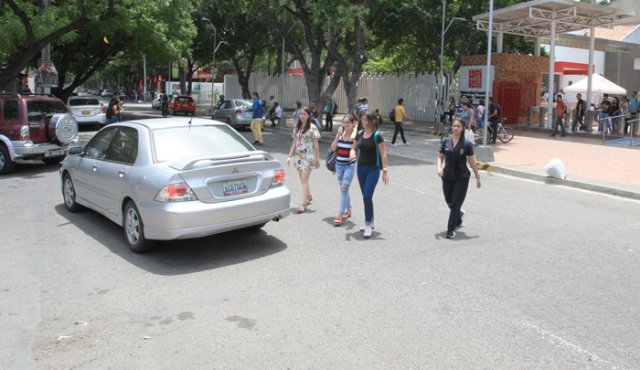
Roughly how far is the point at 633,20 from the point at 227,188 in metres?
24.7

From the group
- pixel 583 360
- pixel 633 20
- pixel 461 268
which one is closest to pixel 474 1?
pixel 633 20

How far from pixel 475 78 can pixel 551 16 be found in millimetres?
3816

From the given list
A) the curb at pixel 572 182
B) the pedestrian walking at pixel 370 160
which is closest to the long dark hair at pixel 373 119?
the pedestrian walking at pixel 370 160

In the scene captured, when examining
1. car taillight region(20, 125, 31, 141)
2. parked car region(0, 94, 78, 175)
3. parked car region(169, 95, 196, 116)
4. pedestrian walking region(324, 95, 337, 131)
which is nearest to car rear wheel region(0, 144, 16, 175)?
parked car region(0, 94, 78, 175)

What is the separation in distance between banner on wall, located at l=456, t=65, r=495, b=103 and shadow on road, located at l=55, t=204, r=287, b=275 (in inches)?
770

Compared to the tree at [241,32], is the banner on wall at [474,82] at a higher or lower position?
lower

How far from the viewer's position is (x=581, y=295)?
5.23 m

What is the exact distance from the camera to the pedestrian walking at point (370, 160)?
726cm

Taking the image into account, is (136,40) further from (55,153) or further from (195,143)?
(195,143)

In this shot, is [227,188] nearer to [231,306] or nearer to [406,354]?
[231,306]

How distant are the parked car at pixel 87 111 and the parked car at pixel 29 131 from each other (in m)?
11.9

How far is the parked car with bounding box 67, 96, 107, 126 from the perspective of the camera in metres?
24.4

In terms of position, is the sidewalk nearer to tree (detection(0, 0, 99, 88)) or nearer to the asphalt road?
the asphalt road

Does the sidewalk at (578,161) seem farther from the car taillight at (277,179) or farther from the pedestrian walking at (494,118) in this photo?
the car taillight at (277,179)
